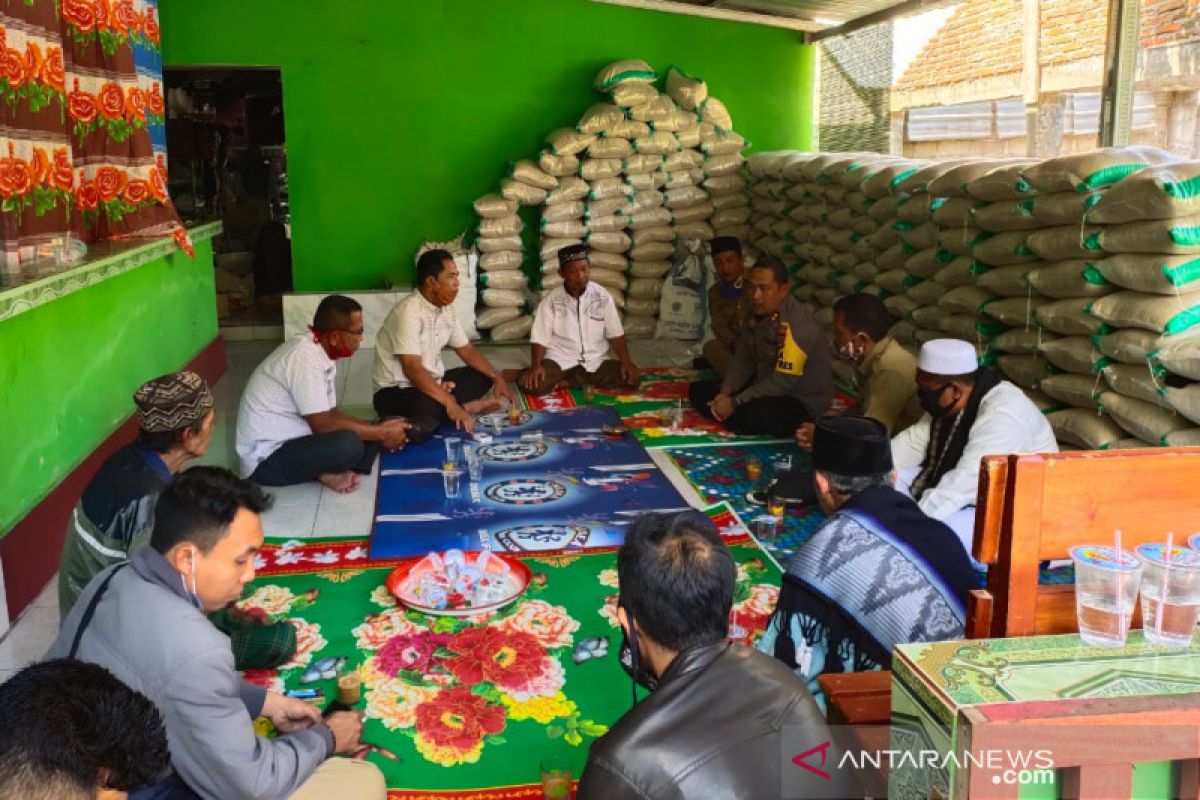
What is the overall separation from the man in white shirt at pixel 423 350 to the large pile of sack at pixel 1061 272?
113 inches

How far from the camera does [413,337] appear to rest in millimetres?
6480

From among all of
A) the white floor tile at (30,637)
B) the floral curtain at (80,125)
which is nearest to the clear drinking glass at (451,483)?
the white floor tile at (30,637)

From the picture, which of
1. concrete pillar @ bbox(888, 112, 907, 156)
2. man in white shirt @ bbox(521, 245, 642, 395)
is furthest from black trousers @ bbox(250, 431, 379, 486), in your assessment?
concrete pillar @ bbox(888, 112, 907, 156)

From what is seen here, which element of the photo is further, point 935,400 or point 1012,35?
point 1012,35

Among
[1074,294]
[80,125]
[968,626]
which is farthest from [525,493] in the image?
[968,626]

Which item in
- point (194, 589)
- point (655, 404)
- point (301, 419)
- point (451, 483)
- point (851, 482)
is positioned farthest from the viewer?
point (655, 404)

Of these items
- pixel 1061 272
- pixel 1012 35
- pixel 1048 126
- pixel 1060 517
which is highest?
pixel 1012 35

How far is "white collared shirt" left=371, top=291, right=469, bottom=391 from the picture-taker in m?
6.48

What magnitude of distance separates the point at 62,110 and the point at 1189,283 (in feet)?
17.0

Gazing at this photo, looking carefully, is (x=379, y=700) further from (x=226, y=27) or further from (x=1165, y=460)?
(x=226, y=27)

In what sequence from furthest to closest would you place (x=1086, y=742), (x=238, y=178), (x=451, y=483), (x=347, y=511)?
(x=238, y=178) → (x=451, y=483) → (x=347, y=511) → (x=1086, y=742)

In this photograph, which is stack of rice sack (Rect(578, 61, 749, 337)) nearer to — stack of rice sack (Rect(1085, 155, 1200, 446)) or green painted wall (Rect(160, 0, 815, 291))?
green painted wall (Rect(160, 0, 815, 291))

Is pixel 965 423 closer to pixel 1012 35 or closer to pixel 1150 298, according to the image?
pixel 1150 298

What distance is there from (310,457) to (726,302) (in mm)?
3474
